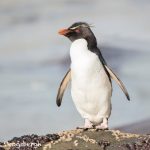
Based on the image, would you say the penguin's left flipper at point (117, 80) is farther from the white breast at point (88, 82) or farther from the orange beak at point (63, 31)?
the orange beak at point (63, 31)

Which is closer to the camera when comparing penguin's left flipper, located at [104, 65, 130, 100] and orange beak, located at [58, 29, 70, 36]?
orange beak, located at [58, 29, 70, 36]

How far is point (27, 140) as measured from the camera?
597 inches

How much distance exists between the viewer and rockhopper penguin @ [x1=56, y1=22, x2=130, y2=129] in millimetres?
15094

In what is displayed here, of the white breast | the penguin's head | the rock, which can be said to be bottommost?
the rock

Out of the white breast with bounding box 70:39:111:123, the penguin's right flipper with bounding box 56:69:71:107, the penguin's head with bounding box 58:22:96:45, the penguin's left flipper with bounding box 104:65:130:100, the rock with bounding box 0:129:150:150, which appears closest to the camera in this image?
the rock with bounding box 0:129:150:150

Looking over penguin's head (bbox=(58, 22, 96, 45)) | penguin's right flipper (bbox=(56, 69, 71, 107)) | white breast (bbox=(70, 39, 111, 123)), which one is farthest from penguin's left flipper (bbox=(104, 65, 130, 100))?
penguin's right flipper (bbox=(56, 69, 71, 107))

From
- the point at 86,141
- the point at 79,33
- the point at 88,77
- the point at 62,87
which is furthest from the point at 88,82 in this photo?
the point at 62,87

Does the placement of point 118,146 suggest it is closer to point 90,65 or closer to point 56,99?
point 90,65

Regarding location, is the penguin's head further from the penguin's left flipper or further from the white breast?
the penguin's left flipper

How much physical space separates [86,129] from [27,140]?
1.73 m

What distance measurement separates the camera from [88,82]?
15.1 meters

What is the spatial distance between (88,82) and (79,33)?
1.50 m

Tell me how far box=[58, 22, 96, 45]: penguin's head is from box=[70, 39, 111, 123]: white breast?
159 millimetres

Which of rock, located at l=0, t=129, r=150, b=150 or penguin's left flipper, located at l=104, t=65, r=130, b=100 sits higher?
penguin's left flipper, located at l=104, t=65, r=130, b=100
